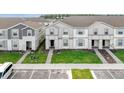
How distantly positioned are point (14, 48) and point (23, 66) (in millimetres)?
5320

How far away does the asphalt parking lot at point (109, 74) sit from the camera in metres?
9.91

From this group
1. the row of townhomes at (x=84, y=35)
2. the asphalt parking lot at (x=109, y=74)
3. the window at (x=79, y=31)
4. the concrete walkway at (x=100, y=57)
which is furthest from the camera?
the window at (x=79, y=31)

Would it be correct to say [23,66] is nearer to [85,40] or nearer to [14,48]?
[14,48]

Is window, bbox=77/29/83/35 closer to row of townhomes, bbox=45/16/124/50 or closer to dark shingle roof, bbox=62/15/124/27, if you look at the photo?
row of townhomes, bbox=45/16/124/50

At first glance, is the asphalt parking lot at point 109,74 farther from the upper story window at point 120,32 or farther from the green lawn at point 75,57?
the upper story window at point 120,32

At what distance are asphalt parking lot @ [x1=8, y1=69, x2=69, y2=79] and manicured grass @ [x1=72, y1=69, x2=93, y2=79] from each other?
37cm

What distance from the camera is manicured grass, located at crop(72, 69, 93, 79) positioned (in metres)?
9.61

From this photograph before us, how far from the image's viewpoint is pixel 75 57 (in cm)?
1431

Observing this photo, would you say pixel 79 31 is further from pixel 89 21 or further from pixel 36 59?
pixel 36 59

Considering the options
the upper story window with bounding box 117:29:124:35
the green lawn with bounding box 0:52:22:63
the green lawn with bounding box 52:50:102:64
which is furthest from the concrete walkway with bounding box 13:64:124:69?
the upper story window with bounding box 117:29:124:35

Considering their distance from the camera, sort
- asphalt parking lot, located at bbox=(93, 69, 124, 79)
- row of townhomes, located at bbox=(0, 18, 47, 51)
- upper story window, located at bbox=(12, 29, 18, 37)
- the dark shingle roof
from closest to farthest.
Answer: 1. asphalt parking lot, located at bbox=(93, 69, 124, 79)
2. row of townhomes, located at bbox=(0, 18, 47, 51)
3. upper story window, located at bbox=(12, 29, 18, 37)
4. the dark shingle roof

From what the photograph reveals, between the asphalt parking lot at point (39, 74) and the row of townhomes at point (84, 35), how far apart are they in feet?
20.6

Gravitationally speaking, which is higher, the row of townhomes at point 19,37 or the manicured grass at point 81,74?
the row of townhomes at point 19,37

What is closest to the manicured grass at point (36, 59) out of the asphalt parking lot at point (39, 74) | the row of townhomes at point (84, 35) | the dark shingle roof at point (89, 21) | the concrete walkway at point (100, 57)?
the asphalt parking lot at point (39, 74)
